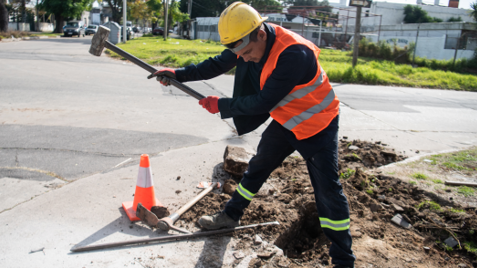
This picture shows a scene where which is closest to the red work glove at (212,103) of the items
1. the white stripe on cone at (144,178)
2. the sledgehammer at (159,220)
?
the white stripe on cone at (144,178)

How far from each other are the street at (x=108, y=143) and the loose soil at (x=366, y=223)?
0.40 metres

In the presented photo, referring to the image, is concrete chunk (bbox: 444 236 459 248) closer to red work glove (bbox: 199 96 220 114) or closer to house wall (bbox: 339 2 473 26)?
red work glove (bbox: 199 96 220 114)

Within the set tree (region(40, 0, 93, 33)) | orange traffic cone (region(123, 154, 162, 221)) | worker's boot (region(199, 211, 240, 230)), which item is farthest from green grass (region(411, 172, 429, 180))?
tree (region(40, 0, 93, 33))

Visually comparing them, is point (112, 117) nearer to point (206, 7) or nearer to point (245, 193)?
point (245, 193)

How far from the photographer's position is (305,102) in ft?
7.69

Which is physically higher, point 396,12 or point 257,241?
point 396,12

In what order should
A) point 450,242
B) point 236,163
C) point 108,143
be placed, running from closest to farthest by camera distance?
point 450,242, point 236,163, point 108,143

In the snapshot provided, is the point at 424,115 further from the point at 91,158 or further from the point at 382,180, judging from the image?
the point at 91,158

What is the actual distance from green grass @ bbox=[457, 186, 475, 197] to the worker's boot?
259 cm

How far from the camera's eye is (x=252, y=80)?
2701 mm

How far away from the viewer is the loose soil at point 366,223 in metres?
2.69

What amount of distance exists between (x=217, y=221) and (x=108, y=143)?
104 inches

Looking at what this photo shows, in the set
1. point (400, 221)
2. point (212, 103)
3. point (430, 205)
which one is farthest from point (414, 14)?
point (212, 103)

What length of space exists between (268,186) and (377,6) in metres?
50.4
